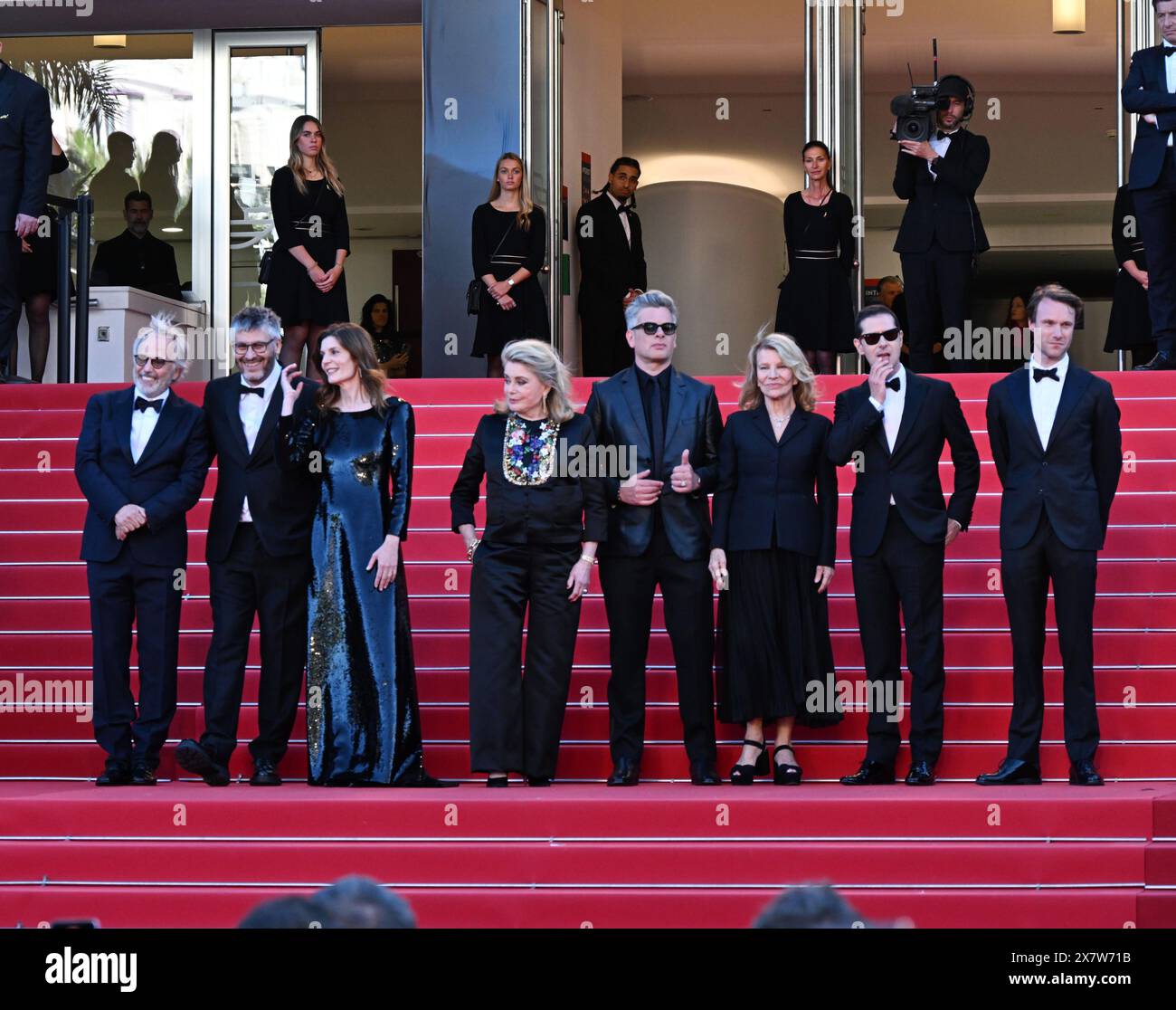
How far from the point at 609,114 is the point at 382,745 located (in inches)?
369

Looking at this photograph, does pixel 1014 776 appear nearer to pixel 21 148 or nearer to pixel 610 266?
pixel 21 148

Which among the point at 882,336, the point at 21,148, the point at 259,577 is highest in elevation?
the point at 21,148

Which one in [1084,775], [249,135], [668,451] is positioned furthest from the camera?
[249,135]

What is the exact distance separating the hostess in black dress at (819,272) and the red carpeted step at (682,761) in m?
4.19

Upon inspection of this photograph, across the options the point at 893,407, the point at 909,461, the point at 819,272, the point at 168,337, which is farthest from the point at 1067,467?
the point at 819,272

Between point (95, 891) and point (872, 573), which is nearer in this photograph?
point (95, 891)

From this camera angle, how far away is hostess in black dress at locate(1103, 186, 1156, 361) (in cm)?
1022

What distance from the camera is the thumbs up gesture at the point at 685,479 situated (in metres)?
6.77

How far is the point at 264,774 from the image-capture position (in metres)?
6.67

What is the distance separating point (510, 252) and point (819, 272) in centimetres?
181

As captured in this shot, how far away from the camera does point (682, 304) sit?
690 inches
